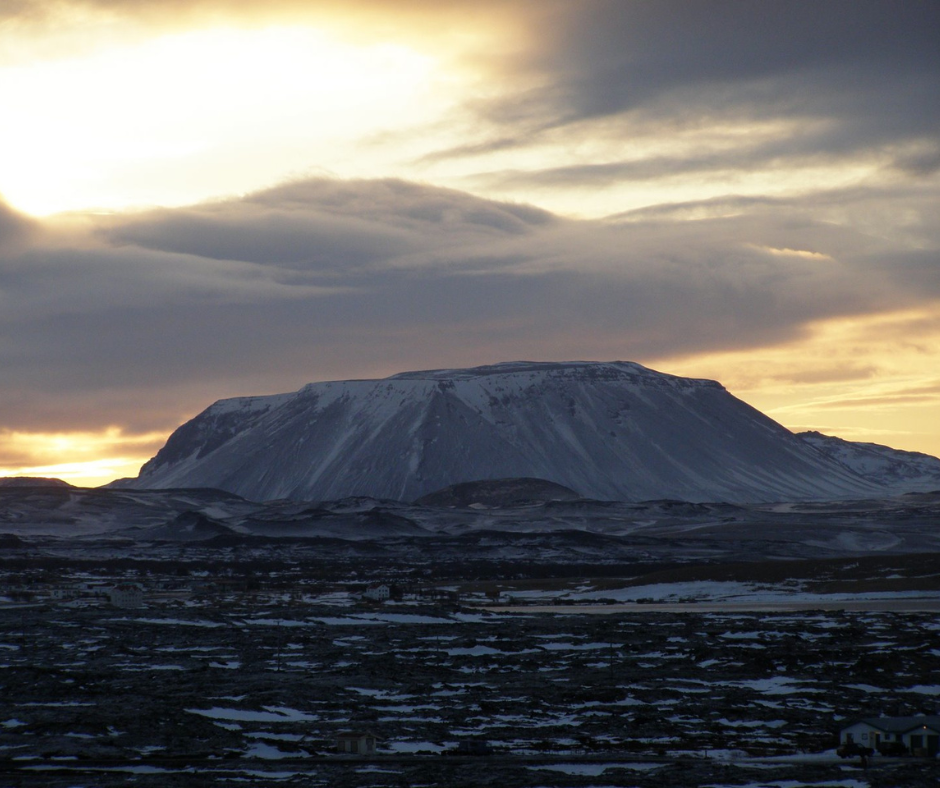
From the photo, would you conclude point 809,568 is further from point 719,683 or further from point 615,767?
point 615,767

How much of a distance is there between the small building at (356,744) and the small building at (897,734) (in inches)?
664

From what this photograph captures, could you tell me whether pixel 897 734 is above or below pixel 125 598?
below

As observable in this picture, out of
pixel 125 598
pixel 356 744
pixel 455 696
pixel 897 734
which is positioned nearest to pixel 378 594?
pixel 125 598

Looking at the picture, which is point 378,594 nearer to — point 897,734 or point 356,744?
point 356,744

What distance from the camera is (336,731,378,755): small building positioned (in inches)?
2064

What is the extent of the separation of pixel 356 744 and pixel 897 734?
19.3 m

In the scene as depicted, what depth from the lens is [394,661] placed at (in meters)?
80.9

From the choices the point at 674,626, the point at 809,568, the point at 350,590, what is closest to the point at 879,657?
the point at 674,626

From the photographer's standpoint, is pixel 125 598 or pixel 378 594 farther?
pixel 378 594

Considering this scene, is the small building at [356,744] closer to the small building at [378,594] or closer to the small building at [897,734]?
the small building at [897,734]

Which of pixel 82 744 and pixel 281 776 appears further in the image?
pixel 82 744

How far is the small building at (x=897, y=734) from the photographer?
52406mm

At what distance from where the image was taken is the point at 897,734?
5278 cm

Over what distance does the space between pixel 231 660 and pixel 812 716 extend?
1329 inches
